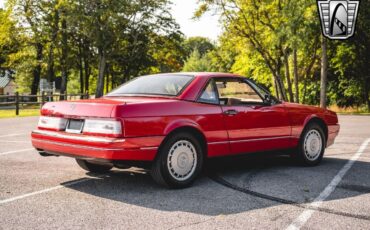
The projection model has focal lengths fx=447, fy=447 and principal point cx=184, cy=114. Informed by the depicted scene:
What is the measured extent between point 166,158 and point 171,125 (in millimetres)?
397

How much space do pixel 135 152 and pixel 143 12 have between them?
1452 inches

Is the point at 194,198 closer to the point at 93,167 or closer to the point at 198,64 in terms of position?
the point at 93,167

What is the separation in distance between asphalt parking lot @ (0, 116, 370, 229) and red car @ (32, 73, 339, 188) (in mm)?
396

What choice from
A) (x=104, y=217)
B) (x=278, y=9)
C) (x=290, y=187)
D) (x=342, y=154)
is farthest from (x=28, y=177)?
(x=278, y=9)

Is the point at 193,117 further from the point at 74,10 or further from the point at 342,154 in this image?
the point at 74,10

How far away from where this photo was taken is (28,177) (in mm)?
6152

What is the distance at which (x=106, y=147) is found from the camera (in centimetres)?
498

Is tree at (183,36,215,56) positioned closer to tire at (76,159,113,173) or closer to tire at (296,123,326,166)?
tire at (296,123,326,166)

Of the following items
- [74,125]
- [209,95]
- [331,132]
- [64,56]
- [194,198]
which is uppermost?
[64,56]

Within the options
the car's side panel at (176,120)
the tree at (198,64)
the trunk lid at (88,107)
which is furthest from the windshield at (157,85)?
the tree at (198,64)

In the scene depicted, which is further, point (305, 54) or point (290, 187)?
point (305, 54)

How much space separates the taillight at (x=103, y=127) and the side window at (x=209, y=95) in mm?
1284

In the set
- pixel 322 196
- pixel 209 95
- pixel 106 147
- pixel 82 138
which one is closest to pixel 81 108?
pixel 82 138

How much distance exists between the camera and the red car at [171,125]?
16.6 ft
